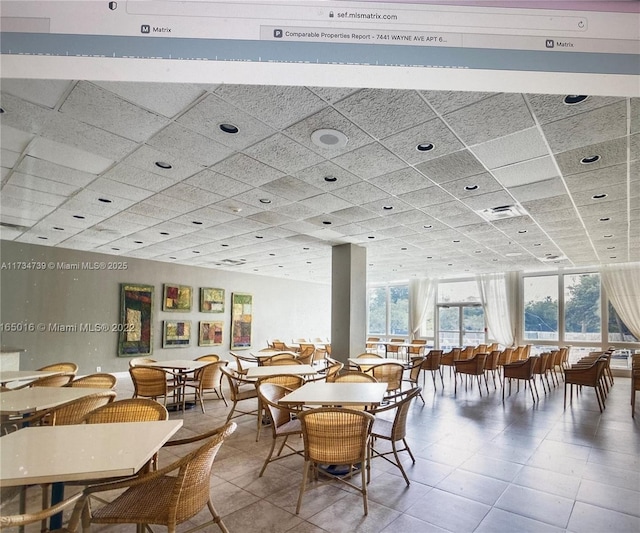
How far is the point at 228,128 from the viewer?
10.2ft

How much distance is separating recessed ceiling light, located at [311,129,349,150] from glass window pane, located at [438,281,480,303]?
36.3 feet

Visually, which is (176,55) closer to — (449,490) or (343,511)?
(343,511)

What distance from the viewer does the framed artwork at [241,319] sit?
478 inches

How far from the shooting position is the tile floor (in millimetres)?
2408

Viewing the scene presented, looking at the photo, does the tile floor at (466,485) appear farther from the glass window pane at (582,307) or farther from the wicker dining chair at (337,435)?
the glass window pane at (582,307)

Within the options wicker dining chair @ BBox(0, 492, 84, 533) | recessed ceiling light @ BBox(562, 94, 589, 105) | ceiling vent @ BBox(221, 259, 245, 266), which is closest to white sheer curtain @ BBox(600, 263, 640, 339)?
recessed ceiling light @ BBox(562, 94, 589, 105)

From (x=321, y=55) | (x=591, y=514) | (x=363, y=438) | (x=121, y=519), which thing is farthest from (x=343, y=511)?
(x=321, y=55)

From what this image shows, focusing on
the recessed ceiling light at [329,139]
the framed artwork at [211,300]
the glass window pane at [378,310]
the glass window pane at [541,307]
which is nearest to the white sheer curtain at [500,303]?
the glass window pane at [541,307]

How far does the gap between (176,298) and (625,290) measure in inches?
494

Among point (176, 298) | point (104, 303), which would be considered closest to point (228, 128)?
point (104, 303)

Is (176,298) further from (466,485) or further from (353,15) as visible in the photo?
(353,15)

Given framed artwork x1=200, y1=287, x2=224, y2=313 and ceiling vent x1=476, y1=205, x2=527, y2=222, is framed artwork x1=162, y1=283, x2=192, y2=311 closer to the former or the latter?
framed artwork x1=200, y1=287, x2=224, y2=313

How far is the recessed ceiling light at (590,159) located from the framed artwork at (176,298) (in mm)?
9945

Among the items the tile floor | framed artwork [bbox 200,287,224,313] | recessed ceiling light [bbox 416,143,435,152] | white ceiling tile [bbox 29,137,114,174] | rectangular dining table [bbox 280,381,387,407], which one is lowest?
the tile floor
